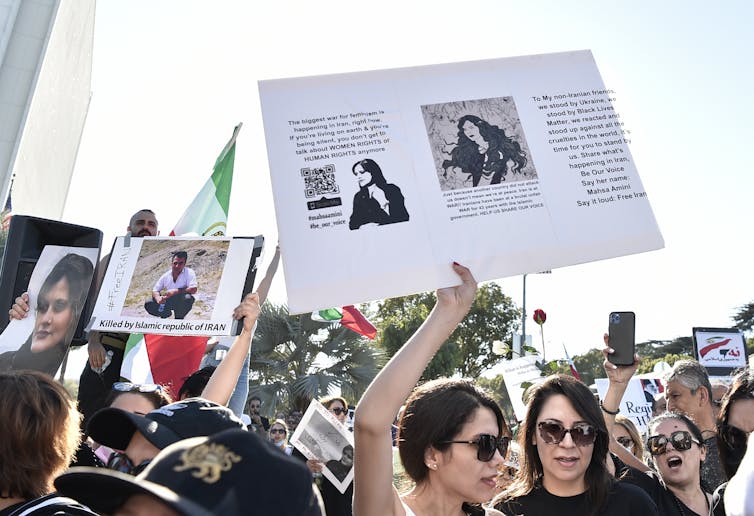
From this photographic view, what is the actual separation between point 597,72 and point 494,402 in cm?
143

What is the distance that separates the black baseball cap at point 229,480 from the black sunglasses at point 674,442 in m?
3.59

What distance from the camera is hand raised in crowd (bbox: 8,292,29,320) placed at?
12.9 feet

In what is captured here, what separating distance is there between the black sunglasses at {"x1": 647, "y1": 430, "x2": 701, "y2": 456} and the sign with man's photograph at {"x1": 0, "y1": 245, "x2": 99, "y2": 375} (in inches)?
126

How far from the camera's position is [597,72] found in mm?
3324

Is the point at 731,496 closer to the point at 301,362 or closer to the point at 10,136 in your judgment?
the point at 301,362

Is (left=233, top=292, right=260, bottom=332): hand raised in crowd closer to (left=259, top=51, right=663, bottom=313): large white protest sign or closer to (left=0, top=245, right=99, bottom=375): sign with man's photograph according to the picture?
(left=0, top=245, right=99, bottom=375): sign with man's photograph

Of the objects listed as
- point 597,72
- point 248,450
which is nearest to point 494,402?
point 597,72

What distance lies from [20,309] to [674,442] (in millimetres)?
3542

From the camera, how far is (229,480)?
123 centimetres

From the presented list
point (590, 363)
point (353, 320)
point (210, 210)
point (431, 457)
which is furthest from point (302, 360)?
point (590, 363)

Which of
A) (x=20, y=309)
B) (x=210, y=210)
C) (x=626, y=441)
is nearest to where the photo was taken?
(x=20, y=309)

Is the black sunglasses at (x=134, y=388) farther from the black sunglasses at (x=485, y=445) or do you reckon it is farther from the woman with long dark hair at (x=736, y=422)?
the woman with long dark hair at (x=736, y=422)

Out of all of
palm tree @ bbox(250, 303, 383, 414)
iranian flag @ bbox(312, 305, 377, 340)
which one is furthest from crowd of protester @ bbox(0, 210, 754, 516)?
palm tree @ bbox(250, 303, 383, 414)

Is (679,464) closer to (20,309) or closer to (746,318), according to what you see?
(20,309)
